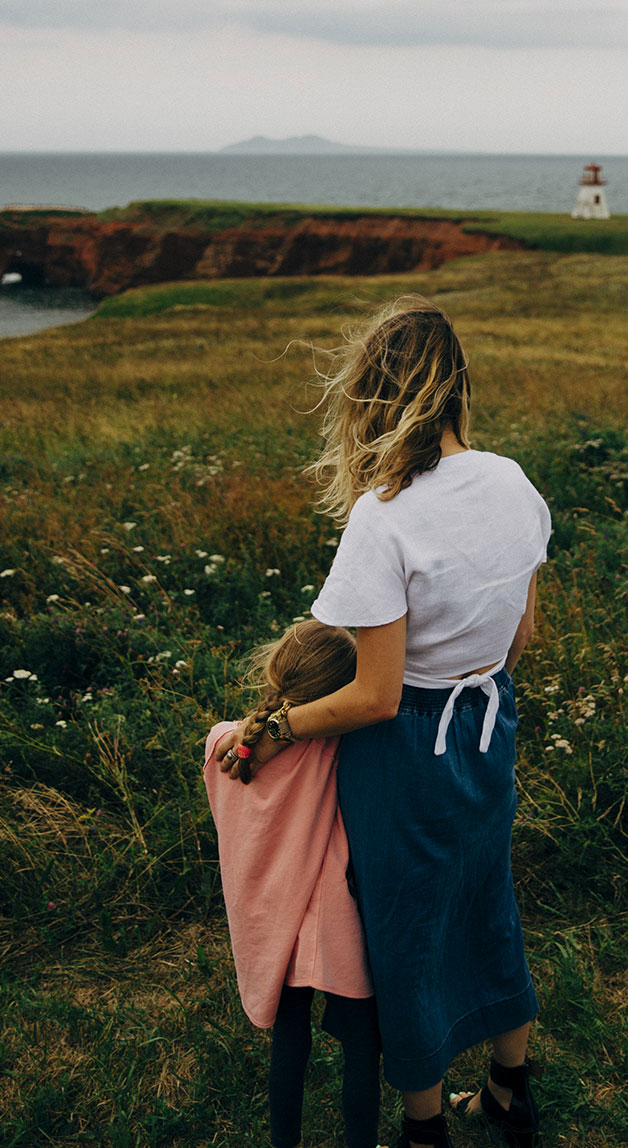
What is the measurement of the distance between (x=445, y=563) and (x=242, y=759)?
0.71 m

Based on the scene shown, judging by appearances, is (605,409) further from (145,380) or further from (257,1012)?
(257,1012)

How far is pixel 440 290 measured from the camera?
31.3 m

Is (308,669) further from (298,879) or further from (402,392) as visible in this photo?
(402,392)

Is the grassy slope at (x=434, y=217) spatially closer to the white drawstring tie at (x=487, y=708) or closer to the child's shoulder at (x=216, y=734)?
the white drawstring tie at (x=487, y=708)

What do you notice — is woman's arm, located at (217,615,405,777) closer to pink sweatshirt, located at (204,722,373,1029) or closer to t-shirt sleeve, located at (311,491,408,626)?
t-shirt sleeve, located at (311,491,408,626)

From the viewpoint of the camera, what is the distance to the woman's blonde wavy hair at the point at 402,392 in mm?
1827

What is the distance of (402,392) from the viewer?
72.8 inches

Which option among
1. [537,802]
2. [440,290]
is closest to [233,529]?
[537,802]

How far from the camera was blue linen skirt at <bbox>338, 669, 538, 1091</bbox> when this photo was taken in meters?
1.95

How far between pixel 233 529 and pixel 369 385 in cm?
413

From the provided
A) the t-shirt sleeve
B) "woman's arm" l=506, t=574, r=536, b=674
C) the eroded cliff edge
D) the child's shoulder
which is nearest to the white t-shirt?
the t-shirt sleeve

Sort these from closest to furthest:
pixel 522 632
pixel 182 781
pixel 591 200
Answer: pixel 522 632
pixel 182 781
pixel 591 200

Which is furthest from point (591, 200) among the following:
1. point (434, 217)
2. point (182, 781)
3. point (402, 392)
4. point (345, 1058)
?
point (345, 1058)

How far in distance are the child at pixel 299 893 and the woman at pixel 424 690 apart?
6 centimetres
